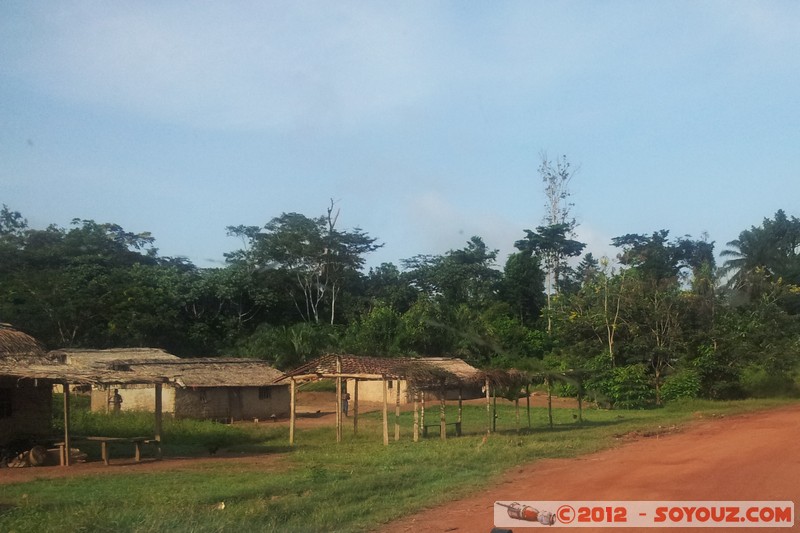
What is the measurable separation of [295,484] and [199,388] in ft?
→ 74.3

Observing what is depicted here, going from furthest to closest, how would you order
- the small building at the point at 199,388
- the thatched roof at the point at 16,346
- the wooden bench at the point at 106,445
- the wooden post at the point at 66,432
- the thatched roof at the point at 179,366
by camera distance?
the small building at the point at 199,388 → the thatched roof at the point at 179,366 → the thatched roof at the point at 16,346 → the wooden bench at the point at 106,445 → the wooden post at the point at 66,432

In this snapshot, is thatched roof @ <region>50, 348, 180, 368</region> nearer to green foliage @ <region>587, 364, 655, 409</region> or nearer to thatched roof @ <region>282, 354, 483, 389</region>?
thatched roof @ <region>282, 354, 483, 389</region>

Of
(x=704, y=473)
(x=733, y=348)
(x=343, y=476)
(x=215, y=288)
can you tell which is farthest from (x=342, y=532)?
(x=215, y=288)

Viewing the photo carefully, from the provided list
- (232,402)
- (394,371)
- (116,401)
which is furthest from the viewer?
(232,402)

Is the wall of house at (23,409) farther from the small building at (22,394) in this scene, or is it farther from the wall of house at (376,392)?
the wall of house at (376,392)

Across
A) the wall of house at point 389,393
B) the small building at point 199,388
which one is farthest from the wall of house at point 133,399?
the wall of house at point 389,393

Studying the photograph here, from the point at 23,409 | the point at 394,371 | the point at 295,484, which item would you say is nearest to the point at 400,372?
the point at 394,371

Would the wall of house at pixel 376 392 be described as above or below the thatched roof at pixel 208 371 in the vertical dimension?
below

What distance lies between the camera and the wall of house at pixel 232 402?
117 feet

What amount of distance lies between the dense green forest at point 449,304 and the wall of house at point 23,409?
22098mm

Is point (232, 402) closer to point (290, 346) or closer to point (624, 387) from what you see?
point (290, 346)

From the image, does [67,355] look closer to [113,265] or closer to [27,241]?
[113,265]

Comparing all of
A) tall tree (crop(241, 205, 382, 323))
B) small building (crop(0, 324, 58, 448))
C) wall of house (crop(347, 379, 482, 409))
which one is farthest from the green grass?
tall tree (crop(241, 205, 382, 323))

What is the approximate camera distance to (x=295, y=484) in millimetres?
14492
